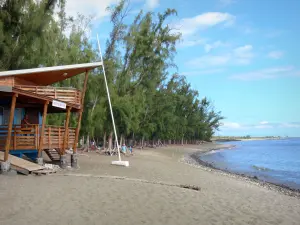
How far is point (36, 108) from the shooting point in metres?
20.3

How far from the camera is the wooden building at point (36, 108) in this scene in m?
14.9

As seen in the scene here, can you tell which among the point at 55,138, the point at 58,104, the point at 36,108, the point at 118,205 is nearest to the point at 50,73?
the point at 58,104

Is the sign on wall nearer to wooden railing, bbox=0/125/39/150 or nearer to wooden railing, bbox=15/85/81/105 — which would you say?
wooden railing, bbox=15/85/81/105

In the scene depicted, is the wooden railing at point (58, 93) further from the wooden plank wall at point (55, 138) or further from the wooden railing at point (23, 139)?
the wooden railing at point (23, 139)

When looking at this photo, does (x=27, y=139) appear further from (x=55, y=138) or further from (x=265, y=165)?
(x=265, y=165)

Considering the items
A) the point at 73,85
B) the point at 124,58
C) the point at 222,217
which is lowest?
the point at 222,217

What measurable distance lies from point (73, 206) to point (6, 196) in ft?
7.52

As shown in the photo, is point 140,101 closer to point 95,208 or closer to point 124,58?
point 124,58

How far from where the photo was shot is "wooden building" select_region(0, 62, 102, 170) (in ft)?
48.8

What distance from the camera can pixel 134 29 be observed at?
35.3 metres

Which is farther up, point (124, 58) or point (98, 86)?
point (124, 58)

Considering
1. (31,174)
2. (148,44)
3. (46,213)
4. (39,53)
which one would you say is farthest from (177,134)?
(46,213)

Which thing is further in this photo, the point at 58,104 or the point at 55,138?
the point at 55,138

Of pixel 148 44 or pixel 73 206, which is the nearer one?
pixel 73 206
